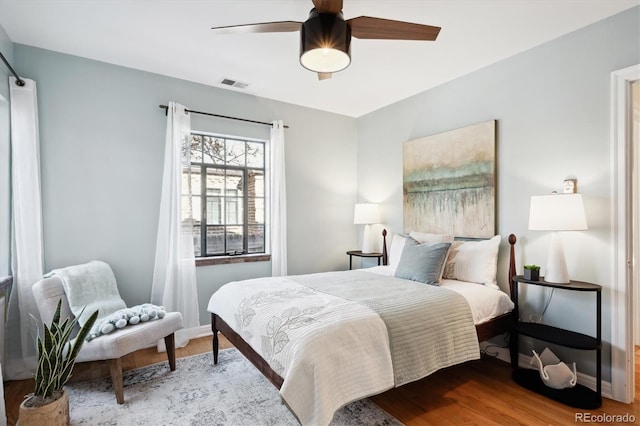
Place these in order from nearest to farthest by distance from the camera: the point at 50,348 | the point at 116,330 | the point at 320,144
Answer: the point at 50,348, the point at 116,330, the point at 320,144

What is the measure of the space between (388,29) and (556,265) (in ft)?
6.91

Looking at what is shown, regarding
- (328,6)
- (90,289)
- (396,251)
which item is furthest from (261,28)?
(396,251)

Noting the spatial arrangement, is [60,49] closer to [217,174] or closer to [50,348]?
[217,174]

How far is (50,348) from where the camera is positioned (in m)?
2.04

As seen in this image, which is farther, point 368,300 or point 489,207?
point 489,207

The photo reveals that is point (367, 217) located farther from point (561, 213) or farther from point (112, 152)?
point (112, 152)

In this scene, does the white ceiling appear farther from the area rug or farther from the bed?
the area rug

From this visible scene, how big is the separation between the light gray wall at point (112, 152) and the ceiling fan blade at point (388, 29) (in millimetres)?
2340

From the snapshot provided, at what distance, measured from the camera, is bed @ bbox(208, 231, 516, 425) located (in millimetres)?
1692

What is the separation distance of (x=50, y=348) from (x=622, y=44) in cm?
439

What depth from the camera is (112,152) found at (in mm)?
3279

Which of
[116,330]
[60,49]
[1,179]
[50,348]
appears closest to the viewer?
[50,348]

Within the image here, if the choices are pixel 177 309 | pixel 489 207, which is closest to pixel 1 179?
pixel 177 309

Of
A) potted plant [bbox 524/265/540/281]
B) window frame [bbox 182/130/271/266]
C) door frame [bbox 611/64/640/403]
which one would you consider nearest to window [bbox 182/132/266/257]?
window frame [bbox 182/130/271/266]
